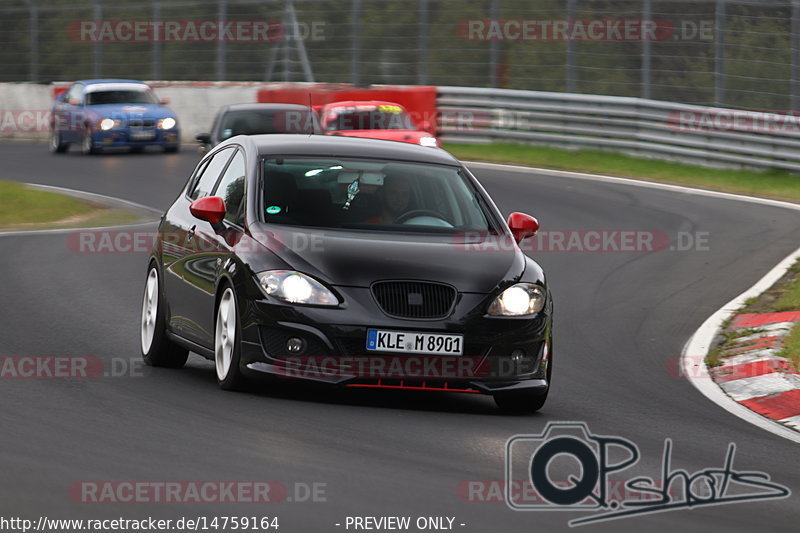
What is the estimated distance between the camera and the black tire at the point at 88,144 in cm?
3150

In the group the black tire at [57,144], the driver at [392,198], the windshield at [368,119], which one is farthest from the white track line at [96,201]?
the driver at [392,198]

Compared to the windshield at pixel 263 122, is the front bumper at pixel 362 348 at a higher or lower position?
lower

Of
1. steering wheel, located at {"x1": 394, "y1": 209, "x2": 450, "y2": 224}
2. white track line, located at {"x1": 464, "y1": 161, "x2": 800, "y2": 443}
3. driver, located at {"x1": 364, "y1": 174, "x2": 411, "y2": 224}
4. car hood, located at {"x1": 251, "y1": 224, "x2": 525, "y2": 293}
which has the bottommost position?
white track line, located at {"x1": 464, "y1": 161, "x2": 800, "y2": 443}

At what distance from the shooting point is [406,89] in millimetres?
31500

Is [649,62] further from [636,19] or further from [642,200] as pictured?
[642,200]

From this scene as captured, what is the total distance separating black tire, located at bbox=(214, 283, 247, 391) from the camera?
8859 millimetres

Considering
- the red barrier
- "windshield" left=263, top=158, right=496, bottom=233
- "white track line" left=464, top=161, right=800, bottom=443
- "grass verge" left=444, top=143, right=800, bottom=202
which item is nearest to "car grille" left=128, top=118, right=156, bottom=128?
the red barrier

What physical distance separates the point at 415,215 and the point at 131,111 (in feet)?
73.3

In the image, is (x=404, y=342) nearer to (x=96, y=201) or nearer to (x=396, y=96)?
(x=96, y=201)

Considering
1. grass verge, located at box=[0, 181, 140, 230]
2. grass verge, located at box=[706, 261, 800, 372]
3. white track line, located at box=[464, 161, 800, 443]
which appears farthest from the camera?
grass verge, located at box=[0, 181, 140, 230]

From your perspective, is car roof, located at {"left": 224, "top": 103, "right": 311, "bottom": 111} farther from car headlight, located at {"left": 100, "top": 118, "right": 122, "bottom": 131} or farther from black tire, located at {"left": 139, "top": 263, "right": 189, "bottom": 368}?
black tire, located at {"left": 139, "top": 263, "right": 189, "bottom": 368}

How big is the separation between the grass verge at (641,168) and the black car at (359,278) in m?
13.7

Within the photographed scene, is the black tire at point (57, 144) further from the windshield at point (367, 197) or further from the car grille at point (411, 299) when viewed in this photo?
the car grille at point (411, 299)

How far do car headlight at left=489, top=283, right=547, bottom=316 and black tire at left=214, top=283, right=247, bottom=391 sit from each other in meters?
1.42
